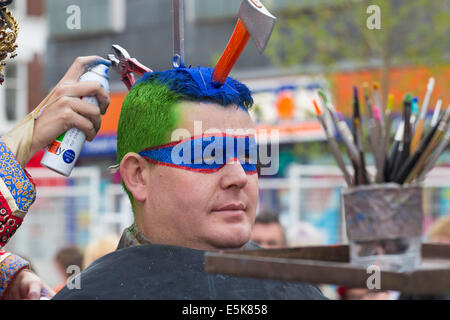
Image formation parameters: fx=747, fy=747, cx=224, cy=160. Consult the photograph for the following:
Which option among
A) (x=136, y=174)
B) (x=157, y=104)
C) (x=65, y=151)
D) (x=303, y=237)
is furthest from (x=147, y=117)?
(x=303, y=237)

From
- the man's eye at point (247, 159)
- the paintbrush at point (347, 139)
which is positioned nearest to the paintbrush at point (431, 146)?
the paintbrush at point (347, 139)

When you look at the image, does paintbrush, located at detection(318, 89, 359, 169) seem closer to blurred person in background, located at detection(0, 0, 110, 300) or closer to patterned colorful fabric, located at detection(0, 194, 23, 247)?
blurred person in background, located at detection(0, 0, 110, 300)

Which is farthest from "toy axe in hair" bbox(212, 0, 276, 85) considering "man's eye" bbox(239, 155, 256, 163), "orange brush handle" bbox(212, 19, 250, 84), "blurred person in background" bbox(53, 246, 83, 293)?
"blurred person in background" bbox(53, 246, 83, 293)

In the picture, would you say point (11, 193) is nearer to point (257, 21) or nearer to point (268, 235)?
point (257, 21)

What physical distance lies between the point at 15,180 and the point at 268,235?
310 cm

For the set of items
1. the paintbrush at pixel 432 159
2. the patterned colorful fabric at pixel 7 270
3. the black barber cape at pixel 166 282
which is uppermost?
the paintbrush at pixel 432 159

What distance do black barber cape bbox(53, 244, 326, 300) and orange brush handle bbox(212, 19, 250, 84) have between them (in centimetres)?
56

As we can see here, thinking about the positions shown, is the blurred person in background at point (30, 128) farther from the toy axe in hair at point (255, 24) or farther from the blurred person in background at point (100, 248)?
the blurred person in background at point (100, 248)

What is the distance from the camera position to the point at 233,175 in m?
2.25

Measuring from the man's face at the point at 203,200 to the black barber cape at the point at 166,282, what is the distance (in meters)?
0.06

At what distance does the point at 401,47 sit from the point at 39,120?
7.96m

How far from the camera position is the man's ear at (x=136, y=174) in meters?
2.38

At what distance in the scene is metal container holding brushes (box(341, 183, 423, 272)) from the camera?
5.37 feet

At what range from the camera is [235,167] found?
7.43 feet
